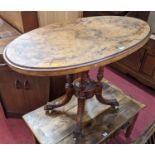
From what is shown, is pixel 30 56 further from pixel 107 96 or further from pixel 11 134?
pixel 11 134

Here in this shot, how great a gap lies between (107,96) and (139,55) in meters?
0.88

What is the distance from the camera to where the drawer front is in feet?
6.86

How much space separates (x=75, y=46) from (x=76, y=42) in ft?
0.16

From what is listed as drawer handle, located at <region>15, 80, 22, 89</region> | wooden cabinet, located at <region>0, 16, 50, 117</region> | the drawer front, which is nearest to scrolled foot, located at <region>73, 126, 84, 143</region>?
wooden cabinet, located at <region>0, 16, 50, 117</region>

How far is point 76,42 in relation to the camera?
1.00m

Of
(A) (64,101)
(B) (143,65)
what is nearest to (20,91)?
(A) (64,101)

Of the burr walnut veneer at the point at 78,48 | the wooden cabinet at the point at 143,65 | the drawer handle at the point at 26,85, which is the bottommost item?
the wooden cabinet at the point at 143,65

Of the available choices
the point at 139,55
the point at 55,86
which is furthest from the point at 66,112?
the point at 139,55

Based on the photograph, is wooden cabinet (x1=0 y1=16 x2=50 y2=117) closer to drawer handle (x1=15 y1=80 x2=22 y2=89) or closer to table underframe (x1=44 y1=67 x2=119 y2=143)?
drawer handle (x1=15 y1=80 x2=22 y2=89)

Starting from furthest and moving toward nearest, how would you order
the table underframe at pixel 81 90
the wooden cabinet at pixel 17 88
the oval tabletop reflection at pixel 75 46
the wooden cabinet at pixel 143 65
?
the wooden cabinet at pixel 143 65
the wooden cabinet at pixel 17 88
the table underframe at pixel 81 90
the oval tabletop reflection at pixel 75 46

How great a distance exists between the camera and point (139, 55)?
2.19 meters

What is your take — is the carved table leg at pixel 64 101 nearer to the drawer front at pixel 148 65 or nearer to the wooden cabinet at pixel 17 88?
the wooden cabinet at pixel 17 88

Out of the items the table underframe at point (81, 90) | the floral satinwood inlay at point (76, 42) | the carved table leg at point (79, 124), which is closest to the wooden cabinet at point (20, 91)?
the table underframe at point (81, 90)

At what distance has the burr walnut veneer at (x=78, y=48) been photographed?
0.82 metres
